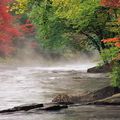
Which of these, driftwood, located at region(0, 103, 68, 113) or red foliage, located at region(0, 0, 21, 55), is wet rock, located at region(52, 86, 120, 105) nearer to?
driftwood, located at region(0, 103, 68, 113)

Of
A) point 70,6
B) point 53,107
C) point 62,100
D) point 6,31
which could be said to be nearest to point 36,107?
point 53,107

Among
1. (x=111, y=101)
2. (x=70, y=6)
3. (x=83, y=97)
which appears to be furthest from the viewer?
(x=70, y=6)

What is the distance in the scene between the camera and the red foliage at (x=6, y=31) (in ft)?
215

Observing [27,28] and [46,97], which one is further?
[27,28]

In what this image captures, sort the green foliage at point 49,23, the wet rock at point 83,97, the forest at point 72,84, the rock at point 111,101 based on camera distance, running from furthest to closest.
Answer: the green foliage at point 49,23, the wet rock at point 83,97, the rock at point 111,101, the forest at point 72,84

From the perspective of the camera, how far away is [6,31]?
68.2 m

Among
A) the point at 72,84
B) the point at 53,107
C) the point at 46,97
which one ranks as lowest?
the point at 53,107

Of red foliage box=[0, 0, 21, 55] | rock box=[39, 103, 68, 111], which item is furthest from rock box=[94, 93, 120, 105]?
red foliage box=[0, 0, 21, 55]

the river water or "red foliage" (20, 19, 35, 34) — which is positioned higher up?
"red foliage" (20, 19, 35, 34)

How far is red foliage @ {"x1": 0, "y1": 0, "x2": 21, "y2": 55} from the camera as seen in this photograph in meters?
65.5

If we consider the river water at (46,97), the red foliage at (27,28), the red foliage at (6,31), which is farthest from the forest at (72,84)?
the red foliage at (27,28)

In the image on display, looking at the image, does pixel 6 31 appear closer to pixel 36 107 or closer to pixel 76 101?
pixel 76 101

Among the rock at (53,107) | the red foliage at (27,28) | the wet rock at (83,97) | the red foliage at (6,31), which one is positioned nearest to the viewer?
the rock at (53,107)

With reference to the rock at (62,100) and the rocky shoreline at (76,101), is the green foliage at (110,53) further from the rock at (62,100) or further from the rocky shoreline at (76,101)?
the rock at (62,100)
